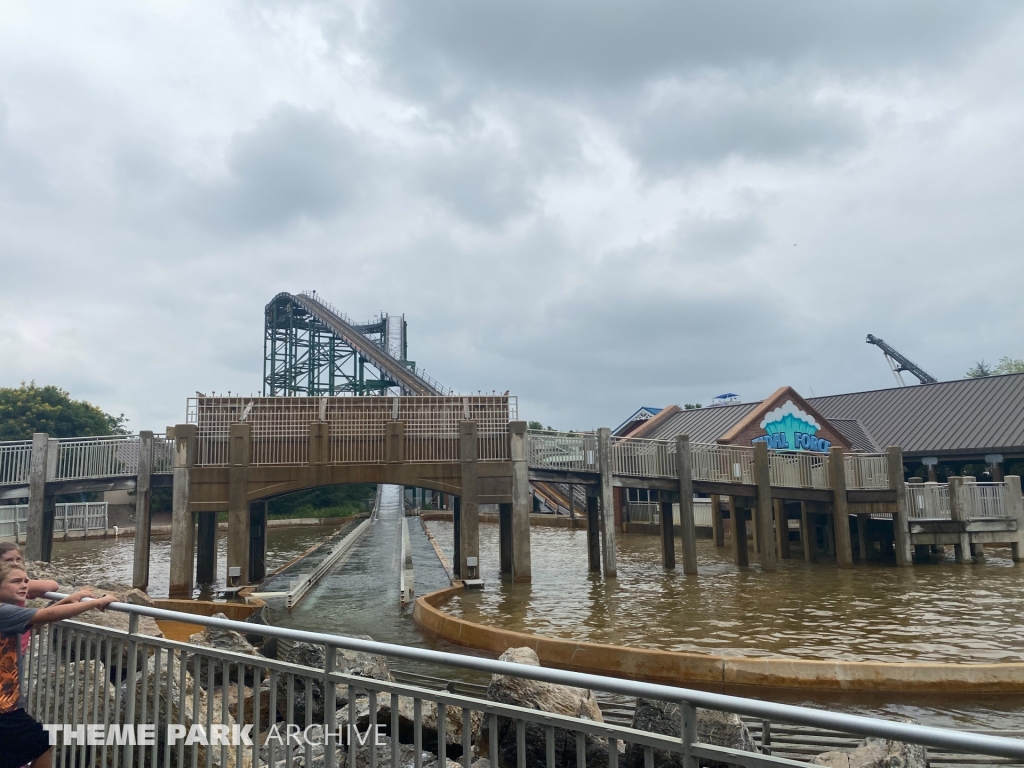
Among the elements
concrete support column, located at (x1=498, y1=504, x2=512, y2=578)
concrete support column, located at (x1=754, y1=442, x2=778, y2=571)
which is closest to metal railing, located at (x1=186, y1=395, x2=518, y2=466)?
concrete support column, located at (x1=498, y1=504, x2=512, y2=578)

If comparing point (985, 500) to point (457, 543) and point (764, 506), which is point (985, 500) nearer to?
point (764, 506)

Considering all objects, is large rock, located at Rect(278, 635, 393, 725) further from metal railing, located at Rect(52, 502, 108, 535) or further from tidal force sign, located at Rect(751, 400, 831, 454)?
metal railing, located at Rect(52, 502, 108, 535)

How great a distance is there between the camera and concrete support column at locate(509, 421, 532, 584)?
762 inches

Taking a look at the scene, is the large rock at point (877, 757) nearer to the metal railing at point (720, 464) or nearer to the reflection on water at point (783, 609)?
the reflection on water at point (783, 609)

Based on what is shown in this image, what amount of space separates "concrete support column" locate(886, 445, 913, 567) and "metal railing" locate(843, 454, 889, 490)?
9.9 inches

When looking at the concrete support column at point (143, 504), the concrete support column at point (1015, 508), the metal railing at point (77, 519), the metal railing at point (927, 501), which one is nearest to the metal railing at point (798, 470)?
the metal railing at point (927, 501)

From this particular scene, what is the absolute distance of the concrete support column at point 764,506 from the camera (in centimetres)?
2161

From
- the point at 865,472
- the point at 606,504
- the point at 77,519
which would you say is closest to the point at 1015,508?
the point at 865,472

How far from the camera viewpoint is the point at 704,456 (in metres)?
22.4

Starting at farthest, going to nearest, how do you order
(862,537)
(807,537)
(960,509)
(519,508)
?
(807,537)
(862,537)
(960,509)
(519,508)

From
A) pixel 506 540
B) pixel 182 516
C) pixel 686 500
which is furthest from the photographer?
pixel 506 540

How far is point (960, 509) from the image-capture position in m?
23.3

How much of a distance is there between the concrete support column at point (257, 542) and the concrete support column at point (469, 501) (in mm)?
6308

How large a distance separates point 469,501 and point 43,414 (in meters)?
43.2
